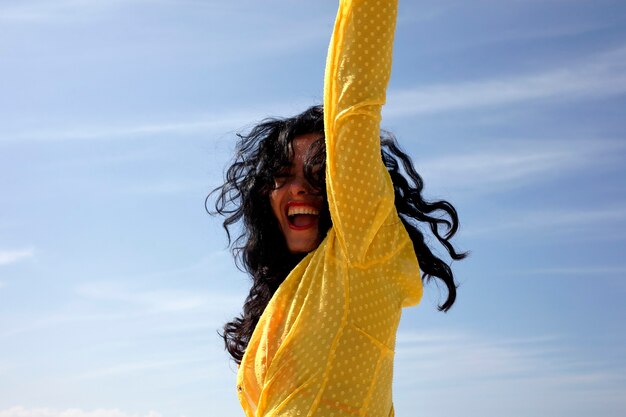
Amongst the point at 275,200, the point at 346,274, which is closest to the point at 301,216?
the point at 275,200

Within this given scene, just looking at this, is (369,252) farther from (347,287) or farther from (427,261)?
(427,261)

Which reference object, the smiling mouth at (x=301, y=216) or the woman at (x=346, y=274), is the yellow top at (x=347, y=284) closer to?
the woman at (x=346, y=274)

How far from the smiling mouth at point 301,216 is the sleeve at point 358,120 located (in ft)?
1.05

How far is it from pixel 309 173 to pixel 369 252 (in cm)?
44

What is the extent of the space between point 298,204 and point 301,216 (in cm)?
6

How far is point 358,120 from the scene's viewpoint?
10.8 ft

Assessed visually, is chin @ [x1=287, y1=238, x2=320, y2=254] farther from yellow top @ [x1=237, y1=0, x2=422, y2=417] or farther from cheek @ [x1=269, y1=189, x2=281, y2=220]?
yellow top @ [x1=237, y1=0, x2=422, y2=417]

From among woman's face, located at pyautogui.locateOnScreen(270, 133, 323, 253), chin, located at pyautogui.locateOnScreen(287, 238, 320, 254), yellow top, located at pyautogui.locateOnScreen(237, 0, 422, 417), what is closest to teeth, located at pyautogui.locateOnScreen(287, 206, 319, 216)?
woman's face, located at pyautogui.locateOnScreen(270, 133, 323, 253)

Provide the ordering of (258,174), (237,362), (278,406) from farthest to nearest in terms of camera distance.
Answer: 1. (237,362)
2. (258,174)
3. (278,406)

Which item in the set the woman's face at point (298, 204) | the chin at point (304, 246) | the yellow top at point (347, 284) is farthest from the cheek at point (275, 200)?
the yellow top at point (347, 284)

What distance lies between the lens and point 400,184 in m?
3.88

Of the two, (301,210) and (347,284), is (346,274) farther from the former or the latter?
(301,210)

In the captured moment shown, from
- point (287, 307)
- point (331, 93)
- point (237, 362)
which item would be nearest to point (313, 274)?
point (287, 307)

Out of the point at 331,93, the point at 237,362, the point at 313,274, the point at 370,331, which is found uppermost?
the point at 331,93
